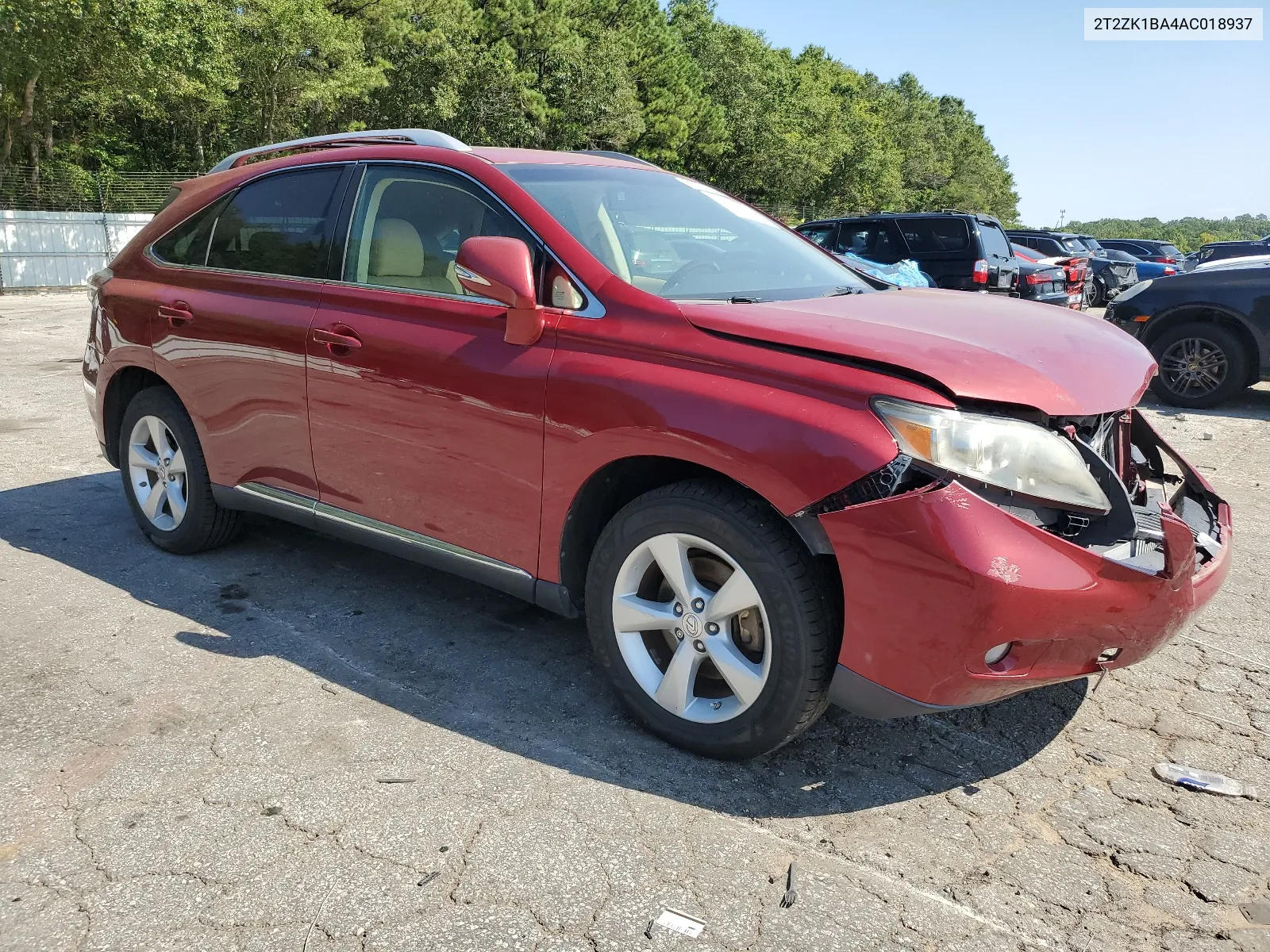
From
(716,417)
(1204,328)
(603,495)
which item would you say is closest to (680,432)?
(716,417)

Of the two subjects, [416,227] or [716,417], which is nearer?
[716,417]

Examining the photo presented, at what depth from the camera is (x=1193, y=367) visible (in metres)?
9.02

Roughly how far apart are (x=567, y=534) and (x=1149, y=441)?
80.7 inches

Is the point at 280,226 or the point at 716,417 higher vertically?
the point at 280,226

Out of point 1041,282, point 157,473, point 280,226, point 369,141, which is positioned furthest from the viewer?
point 1041,282

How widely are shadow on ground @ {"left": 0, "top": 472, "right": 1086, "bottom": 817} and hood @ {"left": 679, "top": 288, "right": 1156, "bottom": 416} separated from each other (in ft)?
3.72

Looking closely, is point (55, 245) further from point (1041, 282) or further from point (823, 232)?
point (1041, 282)

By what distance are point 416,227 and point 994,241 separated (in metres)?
11.8

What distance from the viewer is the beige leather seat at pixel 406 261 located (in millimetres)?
3514

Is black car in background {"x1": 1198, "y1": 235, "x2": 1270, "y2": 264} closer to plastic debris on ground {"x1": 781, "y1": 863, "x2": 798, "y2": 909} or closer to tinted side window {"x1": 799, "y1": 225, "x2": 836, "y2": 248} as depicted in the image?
tinted side window {"x1": 799, "y1": 225, "x2": 836, "y2": 248}

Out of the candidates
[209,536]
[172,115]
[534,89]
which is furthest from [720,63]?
[209,536]

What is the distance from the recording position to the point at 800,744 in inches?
121

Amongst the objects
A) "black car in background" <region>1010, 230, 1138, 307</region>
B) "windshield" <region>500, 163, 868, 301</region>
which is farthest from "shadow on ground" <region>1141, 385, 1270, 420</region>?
"black car in background" <region>1010, 230, 1138, 307</region>

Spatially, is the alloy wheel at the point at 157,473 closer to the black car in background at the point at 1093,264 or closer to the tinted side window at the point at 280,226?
the tinted side window at the point at 280,226
